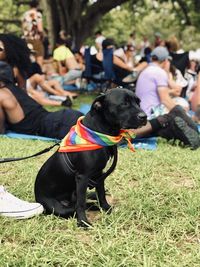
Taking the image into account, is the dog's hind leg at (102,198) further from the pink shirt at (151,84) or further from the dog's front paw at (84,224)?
the pink shirt at (151,84)

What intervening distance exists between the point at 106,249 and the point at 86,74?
9.17 metres

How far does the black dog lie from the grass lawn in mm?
183

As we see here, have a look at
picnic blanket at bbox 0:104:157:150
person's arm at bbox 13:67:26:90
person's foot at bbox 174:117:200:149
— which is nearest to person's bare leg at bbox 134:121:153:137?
picnic blanket at bbox 0:104:157:150

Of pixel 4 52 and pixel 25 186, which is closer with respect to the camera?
pixel 25 186

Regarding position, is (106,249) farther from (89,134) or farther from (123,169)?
(123,169)

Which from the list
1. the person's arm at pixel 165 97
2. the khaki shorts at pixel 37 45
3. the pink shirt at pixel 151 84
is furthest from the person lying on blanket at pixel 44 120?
the khaki shorts at pixel 37 45

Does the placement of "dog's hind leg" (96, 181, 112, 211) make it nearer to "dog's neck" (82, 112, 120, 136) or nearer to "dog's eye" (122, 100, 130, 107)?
"dog's neck" (82, 112, 120, 136)

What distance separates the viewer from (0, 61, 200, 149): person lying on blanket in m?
5.45

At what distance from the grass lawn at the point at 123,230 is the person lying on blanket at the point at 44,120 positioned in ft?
4.51

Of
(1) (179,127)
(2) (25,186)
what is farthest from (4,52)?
(2) (25,186)

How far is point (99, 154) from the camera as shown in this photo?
2762 millimetres

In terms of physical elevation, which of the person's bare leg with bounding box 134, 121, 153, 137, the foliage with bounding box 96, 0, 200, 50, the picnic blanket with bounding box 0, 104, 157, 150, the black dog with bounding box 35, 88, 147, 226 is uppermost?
the black dog with bounding box 35, 88, 147, 226

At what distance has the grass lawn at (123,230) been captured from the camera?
241 cm

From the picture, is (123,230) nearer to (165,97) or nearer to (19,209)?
(19,209)
